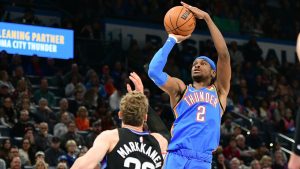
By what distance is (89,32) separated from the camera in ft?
65.8

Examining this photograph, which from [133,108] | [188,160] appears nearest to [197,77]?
[188,160]

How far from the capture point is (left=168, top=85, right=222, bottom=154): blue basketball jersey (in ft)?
24.7

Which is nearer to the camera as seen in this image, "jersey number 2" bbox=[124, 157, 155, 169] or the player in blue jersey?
"jersey number 2" bbox=[124, 157, 155, 169]

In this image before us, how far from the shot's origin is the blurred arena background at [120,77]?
15.1 meters

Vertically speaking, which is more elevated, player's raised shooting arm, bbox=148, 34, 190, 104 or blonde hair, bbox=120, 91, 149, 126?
player's raised shooting arm, bbox=148, 34, 190, 104

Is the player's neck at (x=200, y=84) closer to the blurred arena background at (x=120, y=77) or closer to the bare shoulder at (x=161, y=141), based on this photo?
the bare shoulder at (x=161, y=141)

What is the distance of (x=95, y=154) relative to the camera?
5.79 m

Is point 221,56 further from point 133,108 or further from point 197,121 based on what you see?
point 133,108

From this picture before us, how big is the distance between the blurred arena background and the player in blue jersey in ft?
19.6

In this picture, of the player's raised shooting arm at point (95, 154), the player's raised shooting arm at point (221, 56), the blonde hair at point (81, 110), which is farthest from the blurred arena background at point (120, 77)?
the player's raised shooting arm at point (95, 154)

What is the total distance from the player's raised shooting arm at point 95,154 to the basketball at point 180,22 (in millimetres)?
2303

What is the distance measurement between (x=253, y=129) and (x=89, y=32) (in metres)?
5.32

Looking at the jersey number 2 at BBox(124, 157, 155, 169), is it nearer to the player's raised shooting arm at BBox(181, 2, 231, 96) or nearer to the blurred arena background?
the player's raised shooting arm at BBox(181, 2, 231, 96)

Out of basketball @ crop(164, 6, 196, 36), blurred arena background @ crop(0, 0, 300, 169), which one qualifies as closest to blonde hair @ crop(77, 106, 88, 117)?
blurred arena background @ crop(0, 0, 300, 169)
